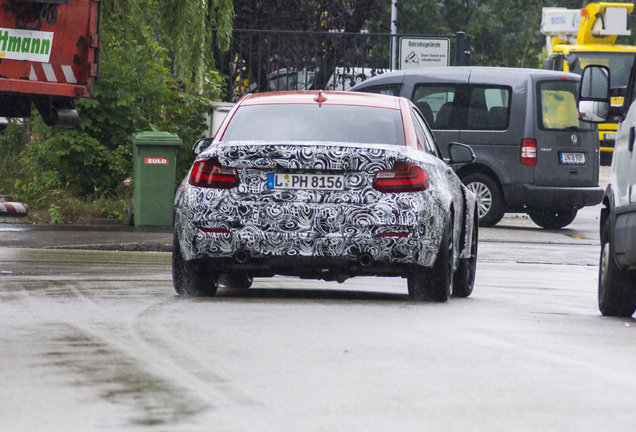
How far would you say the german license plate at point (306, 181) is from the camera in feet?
27.6

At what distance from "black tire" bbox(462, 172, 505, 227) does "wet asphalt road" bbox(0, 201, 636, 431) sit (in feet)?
26.3

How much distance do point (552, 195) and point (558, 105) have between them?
129 centimetres

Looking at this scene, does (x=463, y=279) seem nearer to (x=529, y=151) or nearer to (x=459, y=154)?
(x=459, y=154)

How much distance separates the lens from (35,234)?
50.6 ft

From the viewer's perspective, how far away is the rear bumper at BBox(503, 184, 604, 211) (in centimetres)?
1834

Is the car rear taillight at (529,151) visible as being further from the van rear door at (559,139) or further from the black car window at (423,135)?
the black car window at (423,135)

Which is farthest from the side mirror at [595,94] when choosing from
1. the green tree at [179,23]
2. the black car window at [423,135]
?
the green tree at [179,23]

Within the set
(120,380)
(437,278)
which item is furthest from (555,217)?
(120,380)

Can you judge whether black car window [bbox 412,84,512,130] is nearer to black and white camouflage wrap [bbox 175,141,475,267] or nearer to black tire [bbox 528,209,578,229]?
black tire [bbox 528,209,578,229]

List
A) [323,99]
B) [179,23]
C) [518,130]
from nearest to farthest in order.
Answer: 1. [323,99]
2. [179,23]
3. [518,130]

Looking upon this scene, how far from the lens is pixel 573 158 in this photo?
1841cm

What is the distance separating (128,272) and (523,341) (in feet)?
17.4

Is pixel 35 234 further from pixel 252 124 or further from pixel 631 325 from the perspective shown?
pixel 631 325

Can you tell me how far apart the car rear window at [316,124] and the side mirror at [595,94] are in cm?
128
